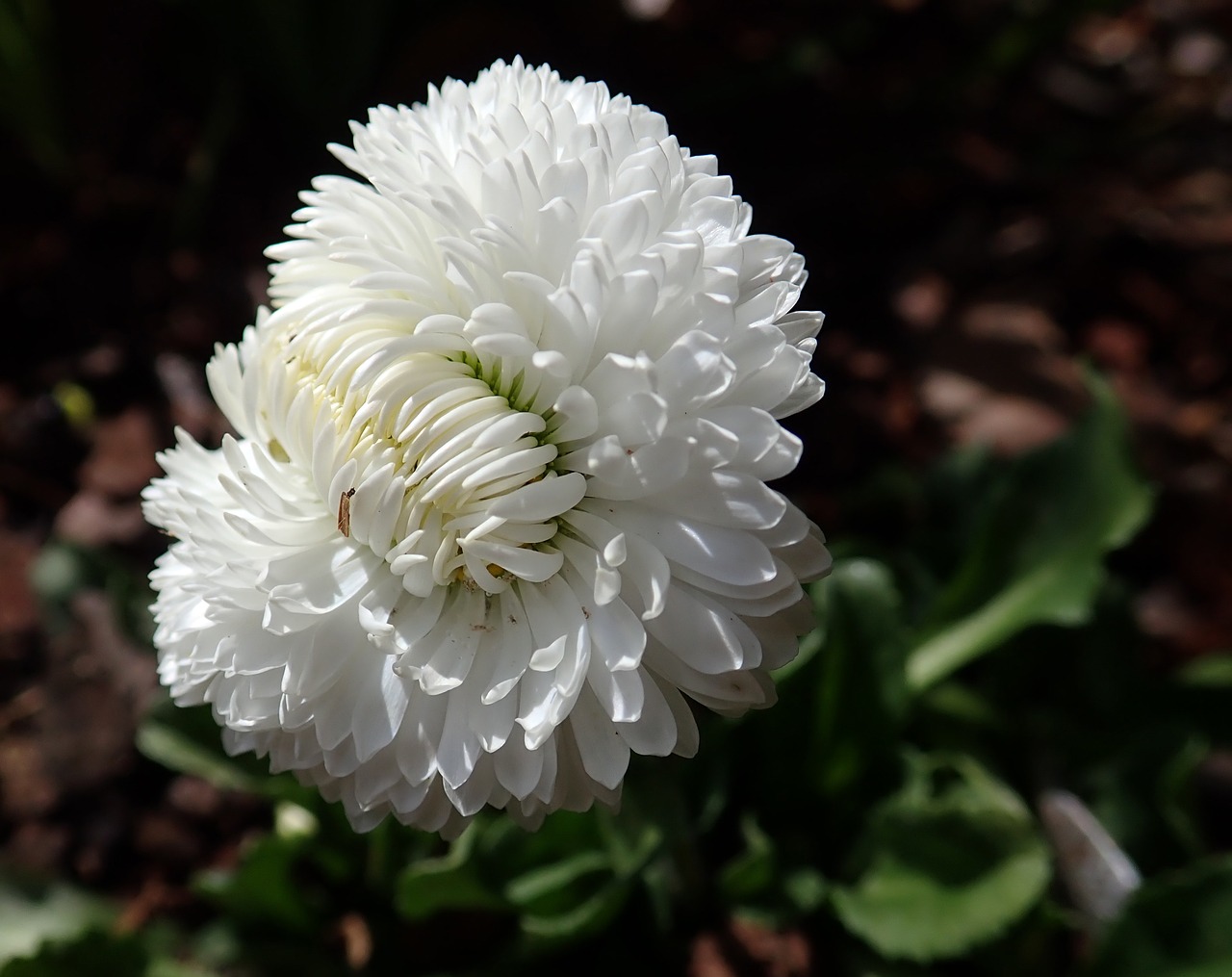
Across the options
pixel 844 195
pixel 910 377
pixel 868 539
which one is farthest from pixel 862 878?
pixel 844 195

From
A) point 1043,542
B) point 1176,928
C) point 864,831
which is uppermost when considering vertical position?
point 1043,542

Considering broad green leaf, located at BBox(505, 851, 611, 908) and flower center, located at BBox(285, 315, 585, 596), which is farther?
broad green leaf, located at BBox(505, 851, 611, 908)

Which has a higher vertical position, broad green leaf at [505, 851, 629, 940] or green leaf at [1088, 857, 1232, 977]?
broad green leaf at [505, 851, 629, 940]

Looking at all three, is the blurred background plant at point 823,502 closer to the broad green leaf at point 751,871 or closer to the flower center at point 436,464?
the broad green leaf at point 751,871

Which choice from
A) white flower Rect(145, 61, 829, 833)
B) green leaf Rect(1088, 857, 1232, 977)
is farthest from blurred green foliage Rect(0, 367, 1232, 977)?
white flower Rect(145, 61, 829, 833)

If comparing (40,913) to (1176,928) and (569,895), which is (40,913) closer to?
(569,895)

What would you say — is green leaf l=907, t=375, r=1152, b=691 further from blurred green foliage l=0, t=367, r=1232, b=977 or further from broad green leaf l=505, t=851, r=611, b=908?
broad green leaf l=505, t=851, r=611, b=908

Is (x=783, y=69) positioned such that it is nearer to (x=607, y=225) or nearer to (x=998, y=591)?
(x=998, y=591)

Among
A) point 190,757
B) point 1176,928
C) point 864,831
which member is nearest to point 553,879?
point 864,831
